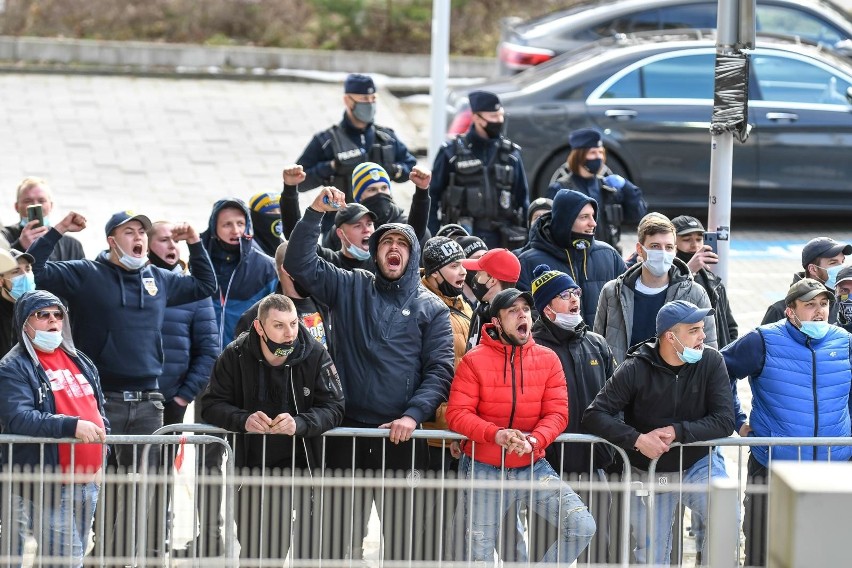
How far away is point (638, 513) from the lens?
25.7 feet

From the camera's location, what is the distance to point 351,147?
12133mm

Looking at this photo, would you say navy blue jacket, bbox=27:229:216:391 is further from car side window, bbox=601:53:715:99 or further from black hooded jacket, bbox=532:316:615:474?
car side window, bbox=601:53:715:99

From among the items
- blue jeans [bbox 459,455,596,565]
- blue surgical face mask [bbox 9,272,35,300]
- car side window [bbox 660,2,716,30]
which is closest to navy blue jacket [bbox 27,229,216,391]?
blue surgical face mask [bbox 9,272,35,300]

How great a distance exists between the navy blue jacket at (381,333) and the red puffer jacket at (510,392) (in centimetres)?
30

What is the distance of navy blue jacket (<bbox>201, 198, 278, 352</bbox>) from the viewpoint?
9492mm

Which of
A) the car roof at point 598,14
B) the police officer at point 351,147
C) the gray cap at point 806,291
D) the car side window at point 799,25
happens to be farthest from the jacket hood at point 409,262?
the car side window at point 799,25

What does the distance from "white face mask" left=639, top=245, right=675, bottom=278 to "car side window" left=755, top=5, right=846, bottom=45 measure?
9.91 m

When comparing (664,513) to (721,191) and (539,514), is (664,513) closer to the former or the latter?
(539,514)

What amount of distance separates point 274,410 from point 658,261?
2.28m

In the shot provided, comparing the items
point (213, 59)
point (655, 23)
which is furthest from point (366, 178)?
point (213, 59)

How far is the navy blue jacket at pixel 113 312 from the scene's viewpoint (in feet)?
28.1

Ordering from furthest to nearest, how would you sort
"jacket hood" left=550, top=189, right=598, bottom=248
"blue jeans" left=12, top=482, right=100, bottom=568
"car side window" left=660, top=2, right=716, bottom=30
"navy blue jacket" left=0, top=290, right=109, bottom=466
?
1. "car side window" left=660, top=2, right=716, bottom=30
2. "jacket hood" left=550, top=189, right=598, bottom=248
3. "navy blue jacket" left=0, top=290, right=109, bottom=466
4. "blue jeans" left=12, top=482, right=100, bottom=568

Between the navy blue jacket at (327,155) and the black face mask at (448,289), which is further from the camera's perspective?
the navy blue jacket at (327,155)

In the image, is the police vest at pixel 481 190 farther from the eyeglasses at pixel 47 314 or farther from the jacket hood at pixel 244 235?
the eyeglasses at pixel 47 314
